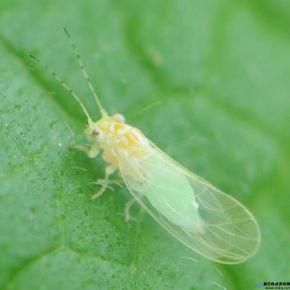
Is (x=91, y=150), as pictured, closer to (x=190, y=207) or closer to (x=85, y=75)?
(x=85, y=75)

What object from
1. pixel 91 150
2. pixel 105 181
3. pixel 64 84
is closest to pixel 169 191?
pixel 105 181


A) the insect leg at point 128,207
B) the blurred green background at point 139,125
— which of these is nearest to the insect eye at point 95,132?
the blurred green background at point 139,125

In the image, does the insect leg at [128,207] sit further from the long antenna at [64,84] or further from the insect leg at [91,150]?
the long antenna at [64,84]

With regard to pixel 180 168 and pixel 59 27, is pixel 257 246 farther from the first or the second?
pixel 59 27

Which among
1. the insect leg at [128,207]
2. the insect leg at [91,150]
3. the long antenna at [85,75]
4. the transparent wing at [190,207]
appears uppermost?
the long antenna at [85,75]

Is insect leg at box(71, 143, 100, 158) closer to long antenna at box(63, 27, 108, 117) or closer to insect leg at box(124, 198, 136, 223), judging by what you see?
long antenna at box(63, 27, 108, 117)

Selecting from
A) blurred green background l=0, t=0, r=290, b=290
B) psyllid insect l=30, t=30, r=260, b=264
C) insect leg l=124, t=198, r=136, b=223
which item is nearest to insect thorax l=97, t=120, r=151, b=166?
psyllid insect l=30, t=30, r=260, b=264
